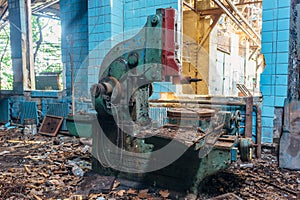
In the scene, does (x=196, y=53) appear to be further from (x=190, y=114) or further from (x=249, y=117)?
(x=190, y=114)

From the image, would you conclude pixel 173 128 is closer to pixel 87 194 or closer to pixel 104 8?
pixel 87 194

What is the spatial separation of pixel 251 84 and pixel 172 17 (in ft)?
42.5

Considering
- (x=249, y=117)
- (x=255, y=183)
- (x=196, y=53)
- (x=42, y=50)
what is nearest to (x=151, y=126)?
(x=255, y=183)

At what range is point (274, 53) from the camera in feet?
12.5

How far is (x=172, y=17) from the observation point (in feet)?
8.11

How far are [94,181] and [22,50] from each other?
5180 millimetres

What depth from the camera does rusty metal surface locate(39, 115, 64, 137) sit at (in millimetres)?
5570

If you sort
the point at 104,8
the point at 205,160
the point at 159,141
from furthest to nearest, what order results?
1. the point at 104,8
2. the point at 205,160
3. the point at 159,141

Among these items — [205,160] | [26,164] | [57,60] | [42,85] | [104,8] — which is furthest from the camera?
[57,60]

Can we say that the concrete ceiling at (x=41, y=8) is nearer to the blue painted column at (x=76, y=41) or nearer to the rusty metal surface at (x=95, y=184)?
the blue painted column at (x=76, y=41)

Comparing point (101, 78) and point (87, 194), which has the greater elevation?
point (101, 78)

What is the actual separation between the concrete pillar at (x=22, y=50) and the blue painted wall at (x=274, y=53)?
580 cm

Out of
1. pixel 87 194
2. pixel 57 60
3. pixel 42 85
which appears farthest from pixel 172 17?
pixel 57 60

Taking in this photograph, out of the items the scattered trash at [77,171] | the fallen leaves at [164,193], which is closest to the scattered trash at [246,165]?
the fallen leaves at [164,193]
